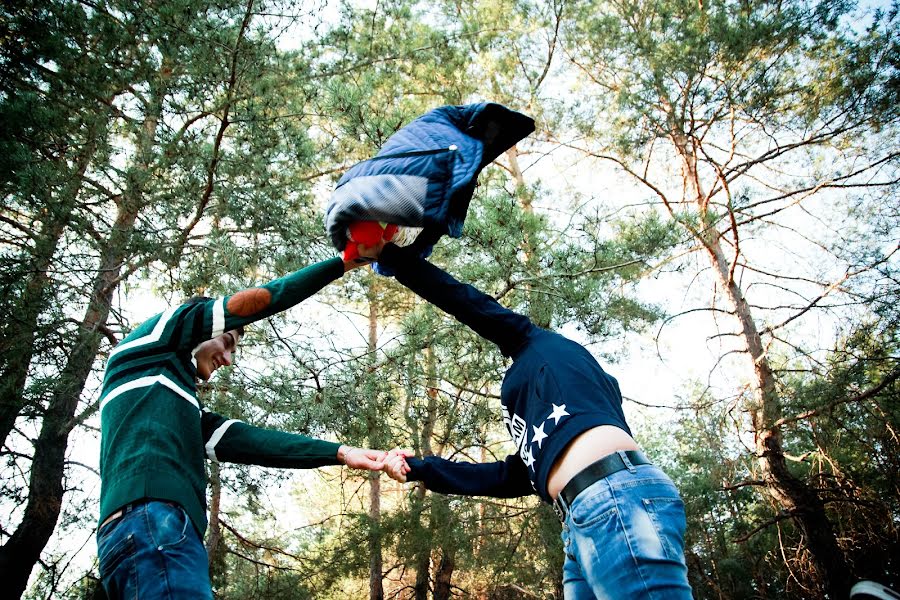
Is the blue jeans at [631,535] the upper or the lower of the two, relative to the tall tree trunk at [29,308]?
lower

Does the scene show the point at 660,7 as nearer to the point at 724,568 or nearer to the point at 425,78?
the point at 425,78

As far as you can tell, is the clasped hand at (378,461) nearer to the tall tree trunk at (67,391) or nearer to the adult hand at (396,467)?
the adult hand at (396,467)

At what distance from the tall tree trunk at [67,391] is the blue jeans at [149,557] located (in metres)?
2.99

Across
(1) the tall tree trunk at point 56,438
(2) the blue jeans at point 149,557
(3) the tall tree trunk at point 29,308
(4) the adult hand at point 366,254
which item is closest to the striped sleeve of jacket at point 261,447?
(2) the blue jeans at point 149,557

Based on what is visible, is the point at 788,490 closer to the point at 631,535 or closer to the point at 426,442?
the point at 426,442

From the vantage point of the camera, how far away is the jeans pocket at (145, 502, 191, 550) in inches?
50.9

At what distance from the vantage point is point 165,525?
1.32 metres

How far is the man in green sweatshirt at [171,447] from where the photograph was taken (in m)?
1.29

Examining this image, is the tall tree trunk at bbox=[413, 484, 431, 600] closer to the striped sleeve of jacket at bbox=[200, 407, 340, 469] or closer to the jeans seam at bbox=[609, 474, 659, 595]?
the striped sleeve of jacket at bbox=[200, 407, 340, 469]

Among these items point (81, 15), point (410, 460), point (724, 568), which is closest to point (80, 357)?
point (81, 15)

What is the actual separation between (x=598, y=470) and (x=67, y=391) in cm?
400

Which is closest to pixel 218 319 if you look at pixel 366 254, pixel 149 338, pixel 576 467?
pixel 149 338

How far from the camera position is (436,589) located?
5.97 metres

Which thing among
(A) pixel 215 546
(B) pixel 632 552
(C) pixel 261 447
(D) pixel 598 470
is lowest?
(B) pixel 632 552
